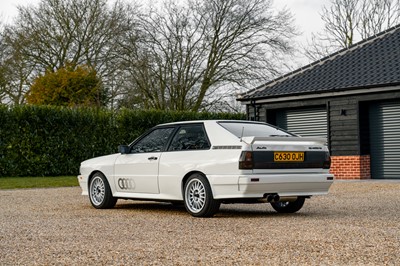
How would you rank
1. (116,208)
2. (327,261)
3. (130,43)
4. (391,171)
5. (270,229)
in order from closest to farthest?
(327,261) < (270,229) < (116,208) < (391,171) < (130,43)

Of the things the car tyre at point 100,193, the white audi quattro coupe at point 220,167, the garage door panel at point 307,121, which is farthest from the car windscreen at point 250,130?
the garage door panel at point 307,121

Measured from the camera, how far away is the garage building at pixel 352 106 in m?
19.9

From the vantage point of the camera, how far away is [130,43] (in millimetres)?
33750

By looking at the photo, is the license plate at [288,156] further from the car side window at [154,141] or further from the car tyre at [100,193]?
the car tyre at [100,193]

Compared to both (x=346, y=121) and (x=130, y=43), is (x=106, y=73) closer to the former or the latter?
(x=130, y=43)

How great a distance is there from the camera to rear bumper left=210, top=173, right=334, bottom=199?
30.6 feet

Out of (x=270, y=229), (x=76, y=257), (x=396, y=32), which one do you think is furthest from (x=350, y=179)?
(x=76, y=257)

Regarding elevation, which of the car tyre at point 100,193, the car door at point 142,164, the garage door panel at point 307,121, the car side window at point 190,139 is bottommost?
the car tyre at point 100,193

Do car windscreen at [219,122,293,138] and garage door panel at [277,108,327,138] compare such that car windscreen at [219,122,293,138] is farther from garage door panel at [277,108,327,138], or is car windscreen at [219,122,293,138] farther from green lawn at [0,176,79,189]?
garage door panel at [277,108,327,138]

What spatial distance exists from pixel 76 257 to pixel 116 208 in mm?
5567

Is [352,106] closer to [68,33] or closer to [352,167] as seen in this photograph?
[352,167]

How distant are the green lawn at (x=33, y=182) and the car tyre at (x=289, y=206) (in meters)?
9.64

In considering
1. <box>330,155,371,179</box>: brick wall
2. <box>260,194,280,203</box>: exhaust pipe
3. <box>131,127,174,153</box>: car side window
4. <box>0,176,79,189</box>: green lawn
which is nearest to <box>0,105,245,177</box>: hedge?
<box>0,176,79,189</box>: green lawn

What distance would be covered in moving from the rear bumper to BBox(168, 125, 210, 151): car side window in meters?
0.77
